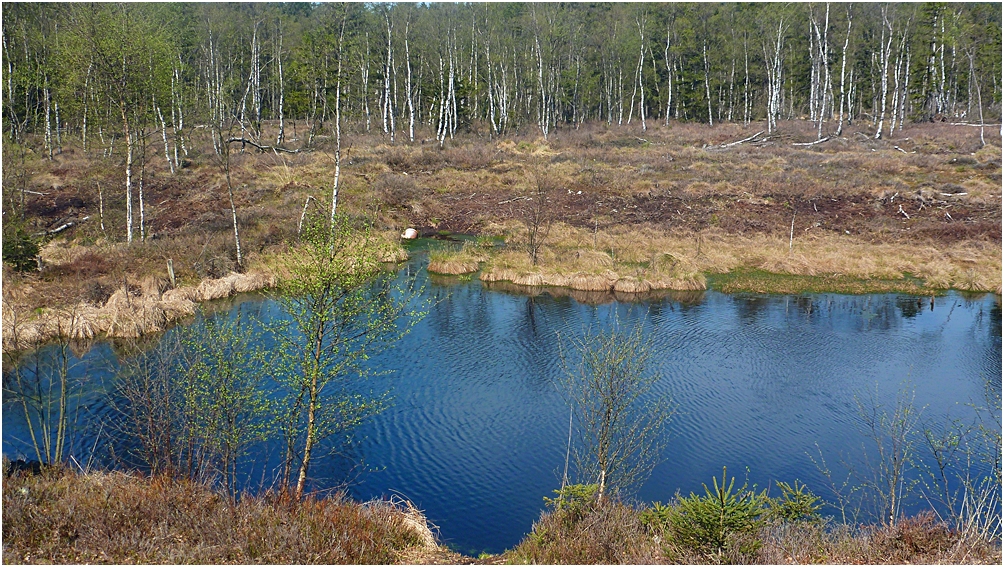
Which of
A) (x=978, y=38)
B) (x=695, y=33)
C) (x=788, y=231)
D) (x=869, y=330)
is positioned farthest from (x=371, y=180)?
(x=978, y=38)

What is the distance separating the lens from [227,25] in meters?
62.4

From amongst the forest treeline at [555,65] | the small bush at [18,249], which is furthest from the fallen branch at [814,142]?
the small bush at [18,249]

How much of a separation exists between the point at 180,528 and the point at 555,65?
70.5 m

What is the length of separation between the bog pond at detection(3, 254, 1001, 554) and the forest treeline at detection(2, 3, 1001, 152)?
109 ft

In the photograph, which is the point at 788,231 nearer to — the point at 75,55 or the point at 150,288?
the point at 150,288

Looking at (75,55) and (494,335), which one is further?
(75,55)

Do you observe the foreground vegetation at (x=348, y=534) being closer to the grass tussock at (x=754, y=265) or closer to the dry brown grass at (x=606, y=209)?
the dry brown grass at (x=606, y=209)

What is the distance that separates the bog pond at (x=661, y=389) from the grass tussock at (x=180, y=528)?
3.14m

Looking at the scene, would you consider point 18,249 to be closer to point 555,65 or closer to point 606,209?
point 606,209

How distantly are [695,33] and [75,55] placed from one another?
6184cm

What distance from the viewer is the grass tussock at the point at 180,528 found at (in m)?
10.4

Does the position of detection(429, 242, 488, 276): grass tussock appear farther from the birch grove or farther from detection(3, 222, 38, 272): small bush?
the birch grove

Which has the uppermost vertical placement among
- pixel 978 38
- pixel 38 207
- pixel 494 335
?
pixel 978 38

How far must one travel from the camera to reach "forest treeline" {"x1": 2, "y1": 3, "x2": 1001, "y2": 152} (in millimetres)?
59281
